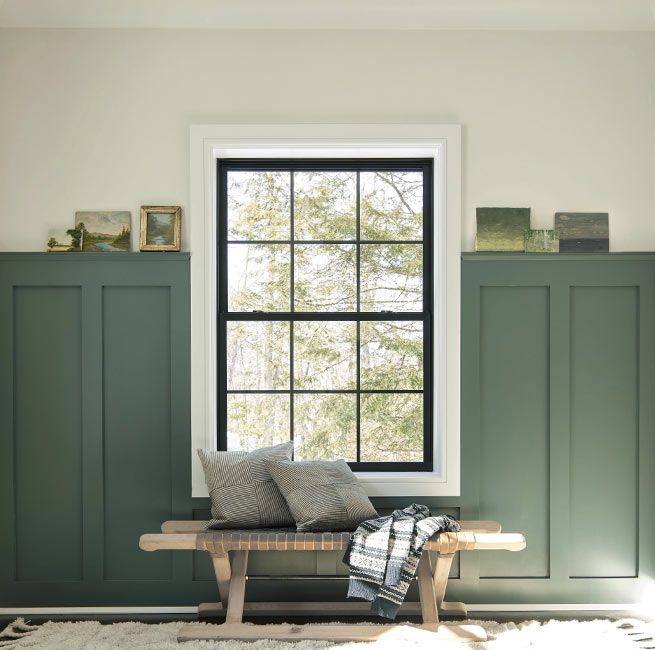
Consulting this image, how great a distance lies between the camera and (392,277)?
389cm

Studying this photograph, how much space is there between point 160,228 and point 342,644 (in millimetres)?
2159

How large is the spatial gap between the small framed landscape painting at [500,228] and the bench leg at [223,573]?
1939mm

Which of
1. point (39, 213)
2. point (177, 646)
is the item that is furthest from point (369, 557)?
point (39, 213)

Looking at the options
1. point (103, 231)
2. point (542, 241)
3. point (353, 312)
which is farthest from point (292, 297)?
point (542, 241)

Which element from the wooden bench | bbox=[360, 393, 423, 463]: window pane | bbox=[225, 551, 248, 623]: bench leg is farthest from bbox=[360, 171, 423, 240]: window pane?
bbox=[225, 551, 248, 623]: bench leg

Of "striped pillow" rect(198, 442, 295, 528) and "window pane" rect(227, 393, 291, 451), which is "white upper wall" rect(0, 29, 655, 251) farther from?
"striped pillow" rect(198, 442, 295, 528)

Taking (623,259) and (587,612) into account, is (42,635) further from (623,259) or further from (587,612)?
(623,259)

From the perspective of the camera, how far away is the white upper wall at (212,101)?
366cm

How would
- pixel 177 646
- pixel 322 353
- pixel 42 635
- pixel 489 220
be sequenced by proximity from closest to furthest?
pixel 177 646 → pixel 42 635 → pixel 489 220 → pixel 322 353

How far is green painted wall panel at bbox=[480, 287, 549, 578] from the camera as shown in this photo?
3.67 m

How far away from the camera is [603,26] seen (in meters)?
3.67

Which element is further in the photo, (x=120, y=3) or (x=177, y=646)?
(x=120, y=3)

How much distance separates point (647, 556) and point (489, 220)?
1897 millimetres

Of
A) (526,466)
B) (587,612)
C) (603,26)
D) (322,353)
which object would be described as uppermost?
(603,26)
